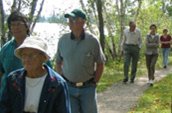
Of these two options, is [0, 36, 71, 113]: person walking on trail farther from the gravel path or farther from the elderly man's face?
the gravel path

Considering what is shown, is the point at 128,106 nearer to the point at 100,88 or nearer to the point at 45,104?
the point at 100,88

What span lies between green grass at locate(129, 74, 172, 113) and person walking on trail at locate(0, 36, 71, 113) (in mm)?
6183

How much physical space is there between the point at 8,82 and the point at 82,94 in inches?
78.2

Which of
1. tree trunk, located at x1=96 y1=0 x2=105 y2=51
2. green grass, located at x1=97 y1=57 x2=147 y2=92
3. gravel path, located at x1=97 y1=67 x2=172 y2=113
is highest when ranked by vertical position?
tree trunk, located at x1=96 y1=0 x2=105 y2=51

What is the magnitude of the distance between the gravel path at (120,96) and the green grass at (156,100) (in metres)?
0.19

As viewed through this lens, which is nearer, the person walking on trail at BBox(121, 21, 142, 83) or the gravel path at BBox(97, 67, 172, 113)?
the gravel path at BBox(97, 67, 172, 113)

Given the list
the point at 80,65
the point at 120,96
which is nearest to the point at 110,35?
the point at 120,96

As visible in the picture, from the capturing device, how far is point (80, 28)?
5410mm

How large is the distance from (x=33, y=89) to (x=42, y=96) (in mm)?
93

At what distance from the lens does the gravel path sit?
10.1m

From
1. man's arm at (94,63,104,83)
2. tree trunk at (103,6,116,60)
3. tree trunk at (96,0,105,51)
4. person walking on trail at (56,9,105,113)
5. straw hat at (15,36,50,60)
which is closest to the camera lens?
straw hat at (15,36,50,60)

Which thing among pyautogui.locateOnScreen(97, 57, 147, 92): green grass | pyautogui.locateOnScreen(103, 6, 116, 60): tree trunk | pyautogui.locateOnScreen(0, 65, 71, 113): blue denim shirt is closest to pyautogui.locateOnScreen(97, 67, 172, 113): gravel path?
pyautogui.locateOnScreen(97, 57, 147, 92): green grass

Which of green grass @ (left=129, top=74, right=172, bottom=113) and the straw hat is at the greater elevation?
the straw hat

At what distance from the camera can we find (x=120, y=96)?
38.1ft
